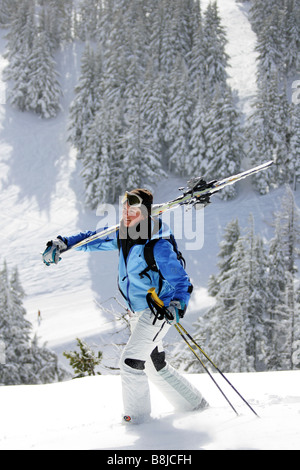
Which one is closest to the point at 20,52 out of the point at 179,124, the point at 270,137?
the point at 179,124

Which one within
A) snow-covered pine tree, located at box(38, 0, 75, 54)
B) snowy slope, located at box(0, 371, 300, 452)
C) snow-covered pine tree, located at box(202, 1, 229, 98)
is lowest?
snowy slope, located at box(0, 371, 300, 452)

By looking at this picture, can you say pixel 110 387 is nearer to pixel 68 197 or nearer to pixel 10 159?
pixel 68 197

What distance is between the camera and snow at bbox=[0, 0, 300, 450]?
3.69 m

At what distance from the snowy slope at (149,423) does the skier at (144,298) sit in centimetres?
27

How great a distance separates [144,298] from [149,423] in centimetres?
A: 119

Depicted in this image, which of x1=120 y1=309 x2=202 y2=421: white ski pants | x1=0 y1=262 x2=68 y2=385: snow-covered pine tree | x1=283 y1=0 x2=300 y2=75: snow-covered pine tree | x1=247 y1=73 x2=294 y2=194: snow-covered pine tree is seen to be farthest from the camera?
x1=283 y1=0 x2=300 y2=75: snow-covered pine tree

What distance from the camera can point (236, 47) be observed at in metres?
62.2

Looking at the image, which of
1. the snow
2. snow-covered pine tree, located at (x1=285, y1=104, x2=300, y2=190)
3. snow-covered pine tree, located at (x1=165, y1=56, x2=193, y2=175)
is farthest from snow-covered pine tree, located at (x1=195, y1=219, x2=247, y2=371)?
snow-covered pine tree, located at (x1=165, y1=56, x2=193, y2=175)

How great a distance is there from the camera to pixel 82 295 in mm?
29328

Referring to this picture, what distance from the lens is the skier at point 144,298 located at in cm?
408

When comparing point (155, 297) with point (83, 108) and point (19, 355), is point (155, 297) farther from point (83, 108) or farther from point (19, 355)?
point (83, 108)

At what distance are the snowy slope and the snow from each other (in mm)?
13
